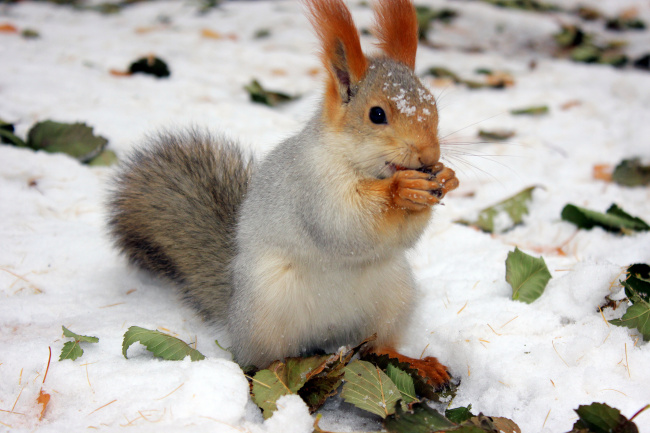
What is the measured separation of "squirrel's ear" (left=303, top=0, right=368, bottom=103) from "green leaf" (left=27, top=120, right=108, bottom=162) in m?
1.34

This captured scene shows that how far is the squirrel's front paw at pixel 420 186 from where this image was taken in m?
1.11

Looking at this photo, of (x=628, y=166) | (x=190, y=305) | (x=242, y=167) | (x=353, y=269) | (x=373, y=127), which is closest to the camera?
(x=373, y=127)

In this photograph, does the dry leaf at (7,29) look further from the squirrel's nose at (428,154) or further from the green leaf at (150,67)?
the squirrel's nose at (428,154)

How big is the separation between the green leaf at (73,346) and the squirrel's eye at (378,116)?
0.81 m

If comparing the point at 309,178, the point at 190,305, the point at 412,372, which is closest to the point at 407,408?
the point at 412,372

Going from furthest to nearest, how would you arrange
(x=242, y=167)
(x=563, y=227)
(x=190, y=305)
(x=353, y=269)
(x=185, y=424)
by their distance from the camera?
(x=563, y=227), (x=242, y=167), (x=190, y=305), (x=353, y=269), (x=185, y=424)

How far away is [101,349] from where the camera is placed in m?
1.23

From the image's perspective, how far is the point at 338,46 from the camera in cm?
121

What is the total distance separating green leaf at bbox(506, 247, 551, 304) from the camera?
4.77ft

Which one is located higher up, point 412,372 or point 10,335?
point 412,372

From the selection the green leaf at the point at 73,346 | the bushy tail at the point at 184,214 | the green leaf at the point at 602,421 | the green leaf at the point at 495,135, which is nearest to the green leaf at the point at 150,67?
the bushy tail at the point at 184,214

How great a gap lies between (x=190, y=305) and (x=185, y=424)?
0.54 m

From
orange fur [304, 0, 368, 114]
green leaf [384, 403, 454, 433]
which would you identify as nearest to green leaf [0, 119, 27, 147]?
orange fur [304, 0, 368, 114]

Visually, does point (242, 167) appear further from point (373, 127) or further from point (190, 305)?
point (373, 127)
